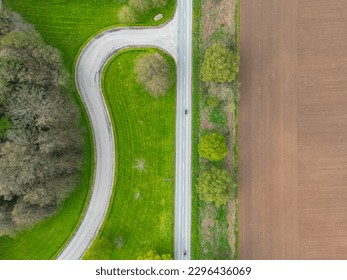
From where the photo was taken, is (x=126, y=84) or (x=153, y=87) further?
(x=126, y=84)

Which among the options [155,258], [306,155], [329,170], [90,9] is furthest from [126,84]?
[329,170]

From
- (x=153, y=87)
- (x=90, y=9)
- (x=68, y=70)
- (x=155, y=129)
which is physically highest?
(x=90, y=9)

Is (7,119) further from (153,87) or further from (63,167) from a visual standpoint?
(153,87)

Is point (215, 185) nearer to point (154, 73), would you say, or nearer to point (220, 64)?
point (220, 64)

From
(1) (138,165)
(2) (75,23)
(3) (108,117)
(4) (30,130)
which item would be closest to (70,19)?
(2) (75,23)

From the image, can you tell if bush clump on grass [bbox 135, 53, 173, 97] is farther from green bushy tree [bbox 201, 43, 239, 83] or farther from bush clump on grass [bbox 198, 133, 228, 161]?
A: bush clump on grass [bbox 198, 133, 228, 161]

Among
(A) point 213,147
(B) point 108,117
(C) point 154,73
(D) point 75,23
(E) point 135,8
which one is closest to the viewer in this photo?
(A) point 213,147

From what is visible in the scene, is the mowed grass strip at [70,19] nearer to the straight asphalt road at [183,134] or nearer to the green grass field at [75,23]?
the green grass field at [75,23]
